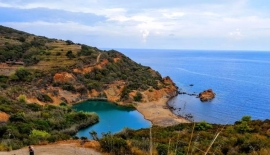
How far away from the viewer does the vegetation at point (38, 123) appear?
A: 19.7 m

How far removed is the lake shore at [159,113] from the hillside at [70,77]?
7.81ft

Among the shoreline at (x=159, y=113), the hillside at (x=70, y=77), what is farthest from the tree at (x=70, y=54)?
the shoreline at (x=159, y=113)

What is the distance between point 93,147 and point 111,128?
67.4 feet

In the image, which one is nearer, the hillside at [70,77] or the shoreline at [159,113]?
the shoreline at [159,113]

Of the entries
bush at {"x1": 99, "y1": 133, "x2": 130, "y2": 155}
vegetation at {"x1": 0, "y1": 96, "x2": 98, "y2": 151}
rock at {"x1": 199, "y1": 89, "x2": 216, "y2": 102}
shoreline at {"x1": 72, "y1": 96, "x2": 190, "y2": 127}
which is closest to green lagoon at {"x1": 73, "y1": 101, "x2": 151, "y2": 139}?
shoreline at {"x1": 72, "y1": 96, "x2": 190, "y2": 127}

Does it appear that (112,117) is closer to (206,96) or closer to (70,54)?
(206,96)

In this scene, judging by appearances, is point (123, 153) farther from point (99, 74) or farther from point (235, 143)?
point (99, 74)

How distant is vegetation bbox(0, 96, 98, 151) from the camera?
776 inches

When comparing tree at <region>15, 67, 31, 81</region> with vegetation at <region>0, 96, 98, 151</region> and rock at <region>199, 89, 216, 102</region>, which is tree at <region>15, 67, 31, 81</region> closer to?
vegetation at <region>0, 96, 98, 151</region>

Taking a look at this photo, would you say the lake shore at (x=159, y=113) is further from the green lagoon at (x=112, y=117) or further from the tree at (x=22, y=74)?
the tree at (x=22, y=74)

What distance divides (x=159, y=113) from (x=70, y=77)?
19.8 meters

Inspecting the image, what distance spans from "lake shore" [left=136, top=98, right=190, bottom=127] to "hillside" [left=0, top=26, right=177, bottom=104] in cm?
238

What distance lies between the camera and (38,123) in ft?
91.9

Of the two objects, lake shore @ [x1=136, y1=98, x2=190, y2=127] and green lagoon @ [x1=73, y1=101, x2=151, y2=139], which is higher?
lake shore @ [x1=136, y1=98, x2=190, y2=127]
